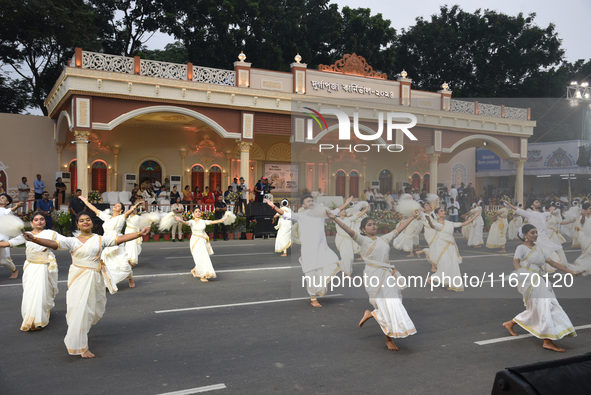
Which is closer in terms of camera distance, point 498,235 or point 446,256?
point 446,256

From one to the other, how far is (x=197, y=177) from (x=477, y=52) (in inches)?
1095

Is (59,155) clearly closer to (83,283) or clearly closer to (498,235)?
(83,283)

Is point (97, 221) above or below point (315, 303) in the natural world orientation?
above

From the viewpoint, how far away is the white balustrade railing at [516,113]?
58.6 ft

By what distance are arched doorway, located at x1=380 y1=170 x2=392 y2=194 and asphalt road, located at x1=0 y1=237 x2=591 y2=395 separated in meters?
1.87

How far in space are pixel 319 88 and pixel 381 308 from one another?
1783cm

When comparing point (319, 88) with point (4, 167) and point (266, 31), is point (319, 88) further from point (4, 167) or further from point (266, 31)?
point (4, 167)

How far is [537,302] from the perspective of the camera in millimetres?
5469

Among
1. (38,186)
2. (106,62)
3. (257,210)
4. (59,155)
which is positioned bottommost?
(257,210)

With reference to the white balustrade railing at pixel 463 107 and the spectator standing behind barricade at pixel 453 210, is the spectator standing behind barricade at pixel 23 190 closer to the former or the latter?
the spectator standing behind barricade at pixel 453 210

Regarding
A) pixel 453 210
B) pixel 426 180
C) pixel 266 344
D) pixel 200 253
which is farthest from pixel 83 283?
pixel 453 210

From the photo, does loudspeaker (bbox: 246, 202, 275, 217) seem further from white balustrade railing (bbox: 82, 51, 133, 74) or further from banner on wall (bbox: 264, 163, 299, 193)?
banner on wall (bbox: 264, 163, 299, 193)

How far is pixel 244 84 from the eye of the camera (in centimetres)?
2023

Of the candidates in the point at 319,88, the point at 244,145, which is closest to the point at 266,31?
the point at 319,88
